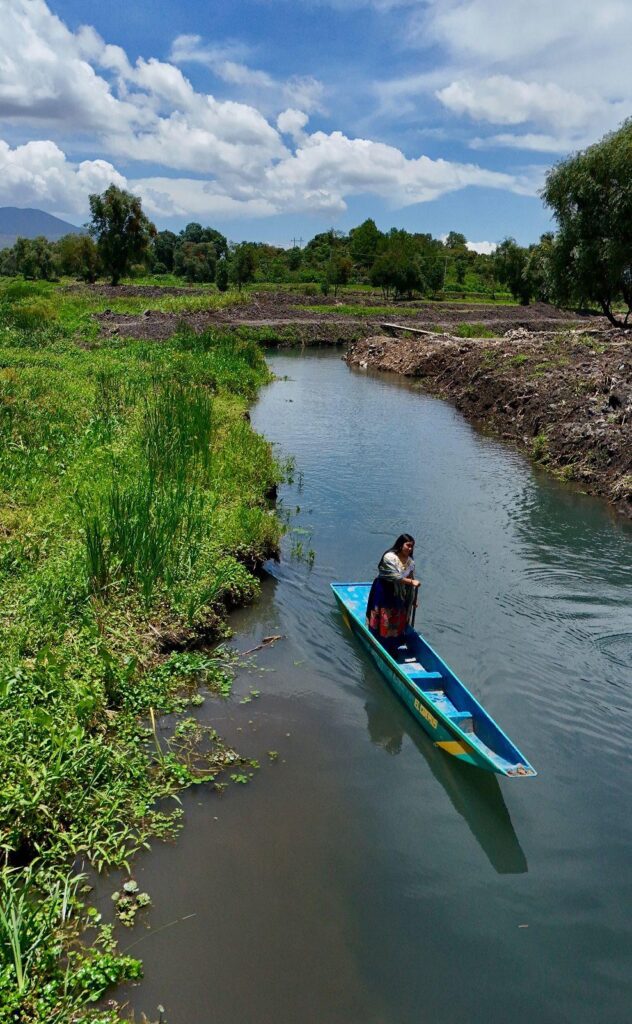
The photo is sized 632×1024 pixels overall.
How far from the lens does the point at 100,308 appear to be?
4569 centimetres

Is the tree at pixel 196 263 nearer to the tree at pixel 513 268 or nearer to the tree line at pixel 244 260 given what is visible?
the tree line at pixel 244 260

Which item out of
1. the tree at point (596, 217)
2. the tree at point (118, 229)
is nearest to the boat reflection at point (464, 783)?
the tree at point (596, 217)

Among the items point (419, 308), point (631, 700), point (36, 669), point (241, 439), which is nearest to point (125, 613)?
point (36, 669)

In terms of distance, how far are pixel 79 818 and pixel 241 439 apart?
10564mm

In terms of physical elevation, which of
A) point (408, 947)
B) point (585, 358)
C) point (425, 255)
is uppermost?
point (425, 255)

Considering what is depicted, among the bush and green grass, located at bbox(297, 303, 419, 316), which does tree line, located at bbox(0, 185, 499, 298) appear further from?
the bush

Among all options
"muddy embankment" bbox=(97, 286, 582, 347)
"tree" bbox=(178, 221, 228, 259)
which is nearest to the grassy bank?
"muddy embankment" bbox=(97, 286, 582, 347)

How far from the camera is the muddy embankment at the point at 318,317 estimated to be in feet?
140

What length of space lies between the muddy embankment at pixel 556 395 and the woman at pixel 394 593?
8.89 m

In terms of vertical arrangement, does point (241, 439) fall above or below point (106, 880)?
above

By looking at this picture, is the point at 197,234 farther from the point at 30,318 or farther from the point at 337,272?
the point at 30,318

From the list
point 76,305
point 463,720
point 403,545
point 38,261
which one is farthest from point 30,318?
point 38,261

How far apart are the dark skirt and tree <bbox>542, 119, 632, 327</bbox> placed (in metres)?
26.8

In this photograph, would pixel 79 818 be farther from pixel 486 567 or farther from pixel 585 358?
pixel 585 358
